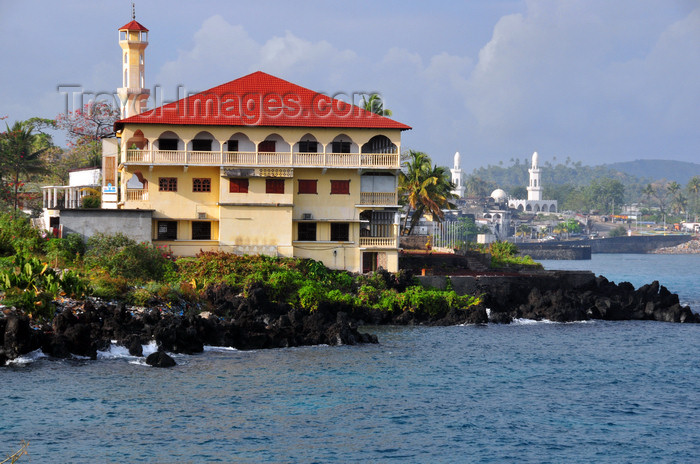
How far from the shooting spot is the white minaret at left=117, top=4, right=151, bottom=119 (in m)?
59.0

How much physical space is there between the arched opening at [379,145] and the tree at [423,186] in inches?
547

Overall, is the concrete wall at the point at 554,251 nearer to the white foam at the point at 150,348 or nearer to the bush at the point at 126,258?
the bush at the point at 126,258

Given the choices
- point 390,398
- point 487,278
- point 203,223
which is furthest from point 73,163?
point 390,398

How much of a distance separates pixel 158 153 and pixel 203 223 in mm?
4312

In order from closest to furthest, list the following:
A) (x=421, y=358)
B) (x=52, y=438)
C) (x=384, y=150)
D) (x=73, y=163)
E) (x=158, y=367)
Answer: (x=52, y=438) < (x=158, y=367) < (x=421, y=358) < (x=384, y=150) < (x=73, y=163)

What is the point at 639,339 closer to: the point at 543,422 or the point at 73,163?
the point at 543,422

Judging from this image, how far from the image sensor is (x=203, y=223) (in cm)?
5016

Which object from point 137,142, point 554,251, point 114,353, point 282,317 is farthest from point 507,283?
point 554,251

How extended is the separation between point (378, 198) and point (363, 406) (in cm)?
2267

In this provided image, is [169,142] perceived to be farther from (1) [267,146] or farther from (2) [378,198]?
(2) [378,198]

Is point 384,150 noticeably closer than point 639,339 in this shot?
No

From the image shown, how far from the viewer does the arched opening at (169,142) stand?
49.5 metres

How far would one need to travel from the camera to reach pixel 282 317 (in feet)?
136

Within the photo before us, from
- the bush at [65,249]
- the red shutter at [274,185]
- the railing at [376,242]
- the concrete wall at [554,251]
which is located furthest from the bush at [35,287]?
the concrete wall at [554,251]
